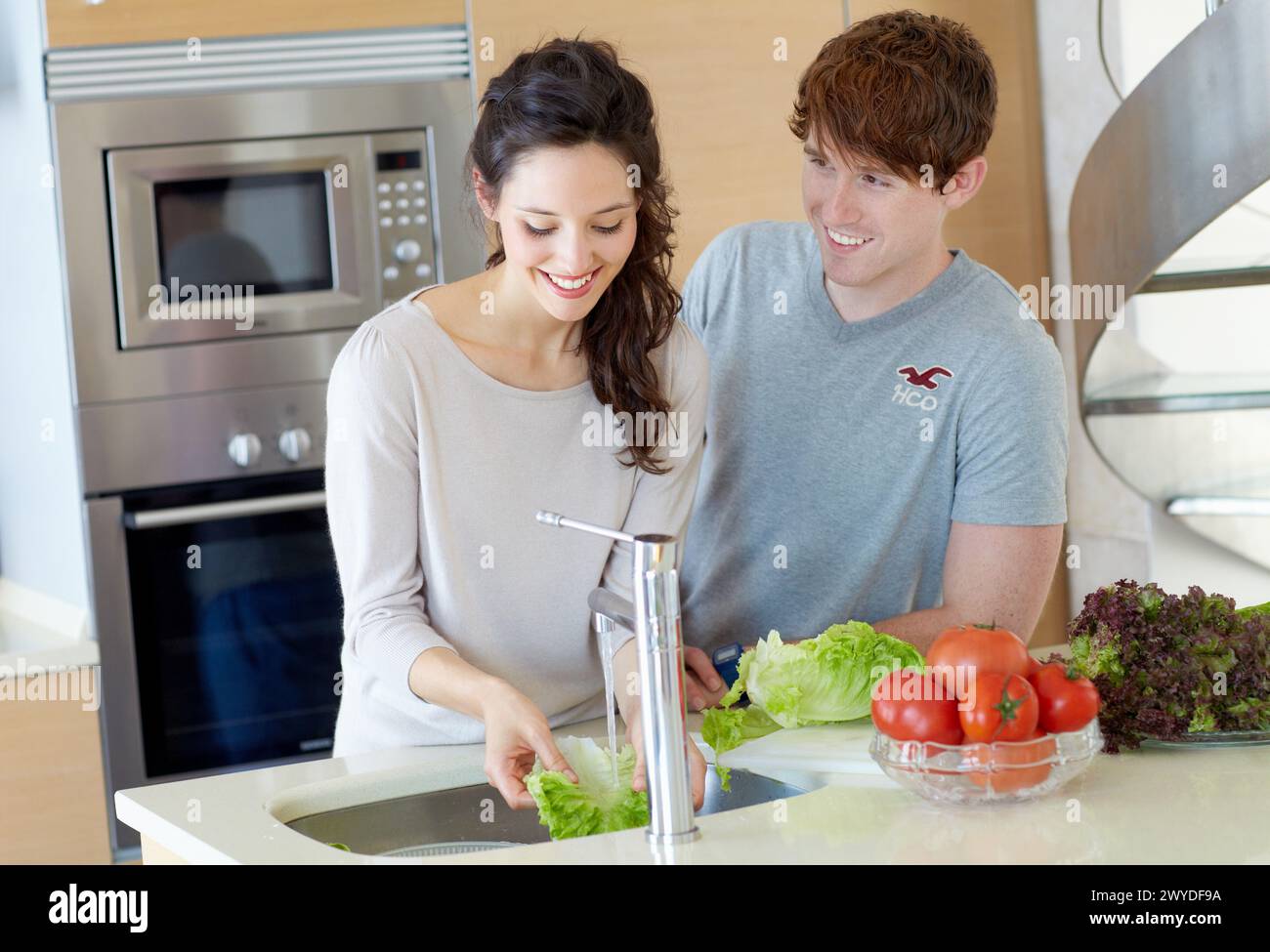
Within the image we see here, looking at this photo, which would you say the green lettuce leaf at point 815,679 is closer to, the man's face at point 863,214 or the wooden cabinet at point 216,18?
the man's face at point 863,214

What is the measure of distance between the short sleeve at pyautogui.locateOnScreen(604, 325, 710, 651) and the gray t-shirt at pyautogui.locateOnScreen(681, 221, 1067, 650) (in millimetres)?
236

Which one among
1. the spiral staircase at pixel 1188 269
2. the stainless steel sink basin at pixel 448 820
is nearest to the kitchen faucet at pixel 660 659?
the stainless steel sink basin at pixel 448 820

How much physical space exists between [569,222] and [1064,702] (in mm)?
660

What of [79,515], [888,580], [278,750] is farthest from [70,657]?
[888,580]

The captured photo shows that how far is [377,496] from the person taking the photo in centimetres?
152

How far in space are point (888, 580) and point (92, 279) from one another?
1.38m

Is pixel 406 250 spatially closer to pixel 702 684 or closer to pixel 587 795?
pixel 702 684

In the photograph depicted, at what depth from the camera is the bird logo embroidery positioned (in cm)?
181

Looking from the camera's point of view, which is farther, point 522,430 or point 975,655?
point 522,430

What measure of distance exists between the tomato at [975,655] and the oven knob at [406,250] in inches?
60.6

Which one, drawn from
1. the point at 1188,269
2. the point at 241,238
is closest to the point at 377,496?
the point at 241,238

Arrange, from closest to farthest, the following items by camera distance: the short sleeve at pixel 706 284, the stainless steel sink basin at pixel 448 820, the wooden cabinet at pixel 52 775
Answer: the stainless steel sink basin at pixel 448 820, the short sleeve at pixel 706 284, the wooden cabinet at pixel 52 775

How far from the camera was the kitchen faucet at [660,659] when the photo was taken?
44.3 inches

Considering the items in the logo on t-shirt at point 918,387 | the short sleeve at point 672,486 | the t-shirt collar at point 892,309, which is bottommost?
the short sleeve at point 672,486
